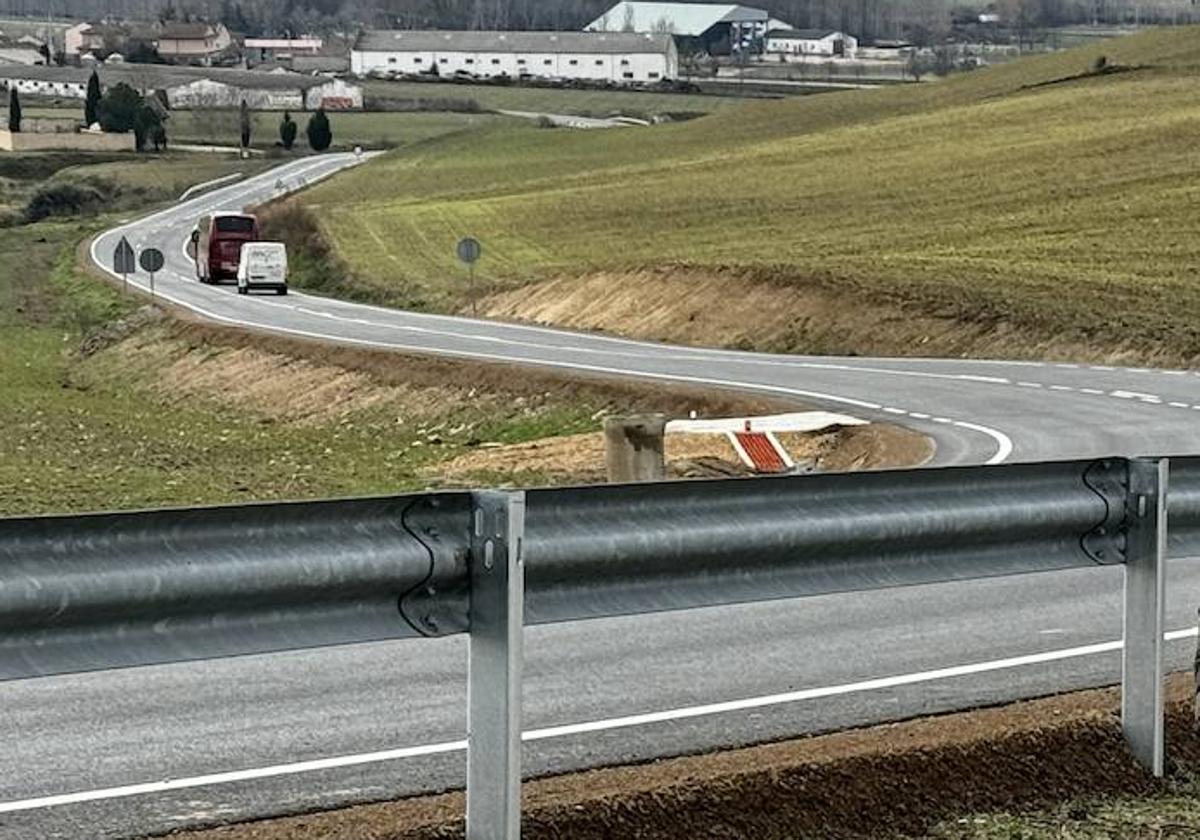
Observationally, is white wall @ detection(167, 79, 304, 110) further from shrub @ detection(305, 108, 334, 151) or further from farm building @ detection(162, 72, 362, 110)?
shrub @ detection(305, 108, 334, 151)

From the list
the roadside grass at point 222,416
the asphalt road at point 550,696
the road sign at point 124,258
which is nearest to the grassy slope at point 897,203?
the road sign at point 124,258

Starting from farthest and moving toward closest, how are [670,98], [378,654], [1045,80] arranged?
[670,98] < [1045,80] < [378,654]

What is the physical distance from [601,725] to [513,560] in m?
2.69

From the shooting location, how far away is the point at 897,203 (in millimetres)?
66438

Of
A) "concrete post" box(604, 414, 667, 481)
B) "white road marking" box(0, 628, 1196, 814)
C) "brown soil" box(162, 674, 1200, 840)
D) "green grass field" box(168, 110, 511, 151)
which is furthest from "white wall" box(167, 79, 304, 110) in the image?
"brown soil" box(162, 674, 1200, 840)

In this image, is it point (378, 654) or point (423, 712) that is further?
point (378, 654)

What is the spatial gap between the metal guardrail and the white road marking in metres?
1.64

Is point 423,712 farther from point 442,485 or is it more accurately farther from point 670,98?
point 670,98

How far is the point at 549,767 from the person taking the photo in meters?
8.12

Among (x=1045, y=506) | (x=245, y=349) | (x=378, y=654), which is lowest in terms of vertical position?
(x=245, y=349)

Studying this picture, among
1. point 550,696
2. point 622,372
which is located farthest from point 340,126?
point 550,696

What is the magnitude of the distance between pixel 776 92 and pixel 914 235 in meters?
132

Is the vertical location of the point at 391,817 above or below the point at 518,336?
above

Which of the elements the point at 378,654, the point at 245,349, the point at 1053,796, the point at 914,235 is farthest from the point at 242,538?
the point at 914,235
